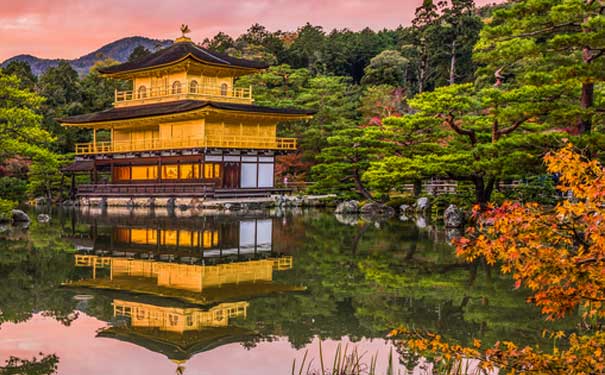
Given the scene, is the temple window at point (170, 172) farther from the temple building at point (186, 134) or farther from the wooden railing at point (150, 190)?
the wooden railing at point (150, 190)

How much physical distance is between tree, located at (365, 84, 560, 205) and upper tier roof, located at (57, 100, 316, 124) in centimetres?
907

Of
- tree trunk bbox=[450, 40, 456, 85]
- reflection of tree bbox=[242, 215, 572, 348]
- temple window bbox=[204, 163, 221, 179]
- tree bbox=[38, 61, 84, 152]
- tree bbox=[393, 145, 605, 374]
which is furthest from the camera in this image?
tree trunk bbox=[450, 40, 456, 85]

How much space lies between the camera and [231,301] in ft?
32.6

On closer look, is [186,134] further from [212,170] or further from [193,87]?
[193,87]

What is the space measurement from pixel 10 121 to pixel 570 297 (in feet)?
68.2

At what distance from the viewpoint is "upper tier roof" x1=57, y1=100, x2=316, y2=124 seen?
35531 millimetres

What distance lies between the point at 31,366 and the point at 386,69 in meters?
51.4

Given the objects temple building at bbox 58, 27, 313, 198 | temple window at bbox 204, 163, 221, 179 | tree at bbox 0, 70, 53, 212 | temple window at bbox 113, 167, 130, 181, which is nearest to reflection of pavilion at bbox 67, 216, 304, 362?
tree at bbox 0, 70, 53, 212

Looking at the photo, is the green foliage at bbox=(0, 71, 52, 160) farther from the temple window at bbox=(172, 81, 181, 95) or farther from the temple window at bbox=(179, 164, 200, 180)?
the temple window at bbox=(172, 81, 181, 95)

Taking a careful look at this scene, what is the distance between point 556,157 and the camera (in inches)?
192

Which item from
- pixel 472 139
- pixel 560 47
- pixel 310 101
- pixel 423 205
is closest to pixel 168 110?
pixel 310 101

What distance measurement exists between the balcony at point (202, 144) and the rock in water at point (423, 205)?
912 centimetres

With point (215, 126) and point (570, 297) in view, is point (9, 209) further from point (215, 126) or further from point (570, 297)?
point (570, 297)

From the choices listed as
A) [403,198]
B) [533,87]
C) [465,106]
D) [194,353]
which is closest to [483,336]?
[194,353]
